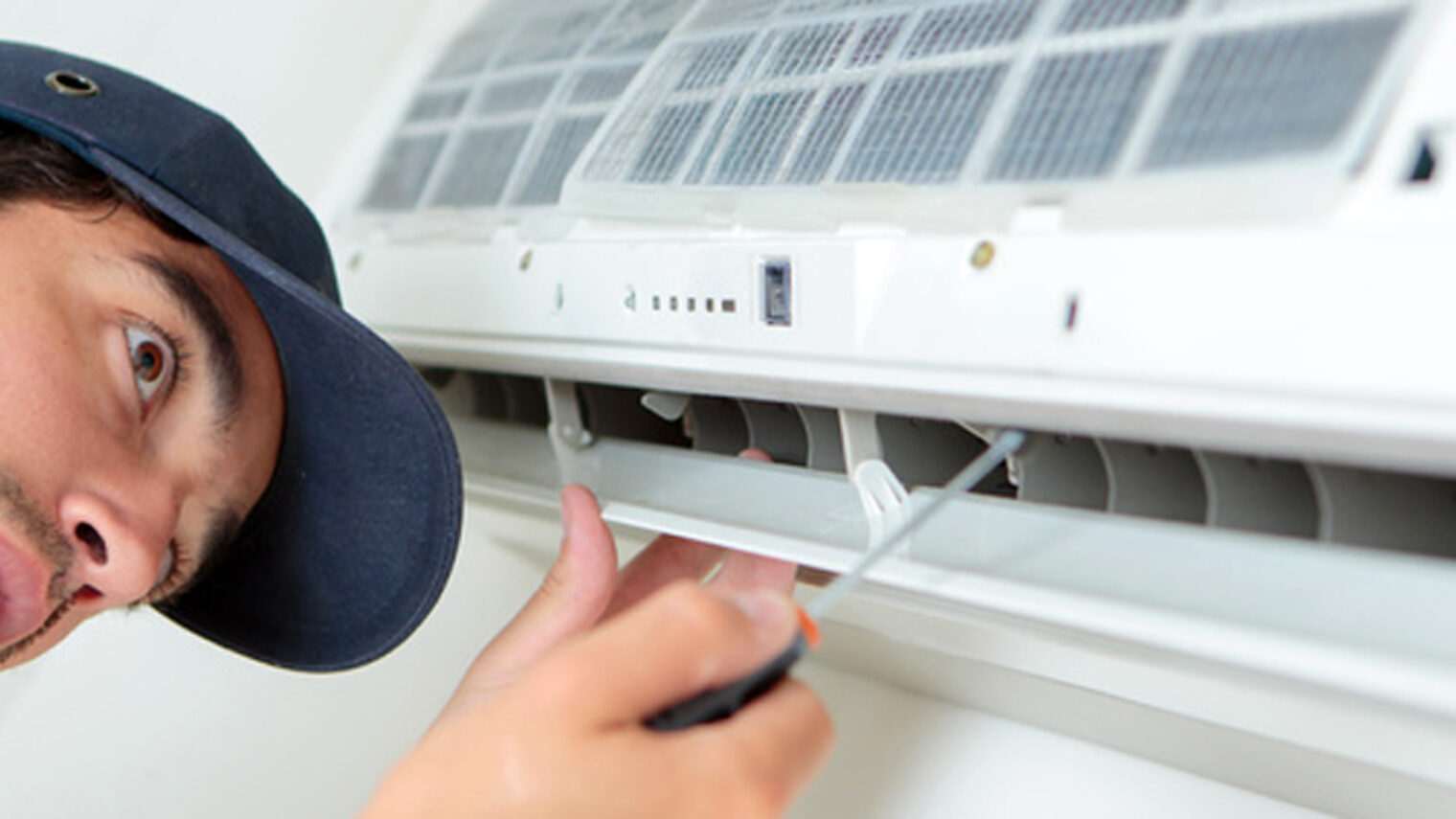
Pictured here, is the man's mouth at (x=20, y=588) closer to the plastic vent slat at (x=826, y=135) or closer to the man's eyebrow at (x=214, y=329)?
the man's eyebrow at (x=214, y=329)

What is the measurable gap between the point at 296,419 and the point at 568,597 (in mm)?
239

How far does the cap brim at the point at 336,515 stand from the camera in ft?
3.05

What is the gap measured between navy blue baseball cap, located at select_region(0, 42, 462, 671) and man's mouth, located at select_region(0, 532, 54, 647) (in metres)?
0.20

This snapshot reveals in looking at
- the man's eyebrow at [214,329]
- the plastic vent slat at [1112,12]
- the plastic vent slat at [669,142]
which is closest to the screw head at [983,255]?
the plastic vent slat at [1112,12]

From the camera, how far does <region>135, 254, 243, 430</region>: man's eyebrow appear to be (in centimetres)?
88

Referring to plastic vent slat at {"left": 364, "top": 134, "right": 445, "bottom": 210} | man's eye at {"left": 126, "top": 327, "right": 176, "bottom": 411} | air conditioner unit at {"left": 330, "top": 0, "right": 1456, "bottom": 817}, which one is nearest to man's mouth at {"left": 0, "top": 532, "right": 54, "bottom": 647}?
man's eye at {"left": 126, "top": 327, "right": 176, "bottom": 411}

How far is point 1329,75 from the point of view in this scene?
23.0 inches

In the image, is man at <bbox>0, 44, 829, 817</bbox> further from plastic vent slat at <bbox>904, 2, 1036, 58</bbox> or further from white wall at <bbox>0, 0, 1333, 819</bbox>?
plastic vent slat at <bbox>904, 2, 1036, 58</bbox>

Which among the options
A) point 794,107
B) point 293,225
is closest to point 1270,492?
point 794,107

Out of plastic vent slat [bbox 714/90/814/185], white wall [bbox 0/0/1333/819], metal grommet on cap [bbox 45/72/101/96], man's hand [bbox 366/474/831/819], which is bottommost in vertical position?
white wall [bbox 0/0/1333/819]

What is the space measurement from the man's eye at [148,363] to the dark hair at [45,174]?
0.09 metres

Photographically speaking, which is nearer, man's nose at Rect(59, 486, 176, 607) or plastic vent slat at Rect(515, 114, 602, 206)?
man's nose at Rect(59, 486, 176, 607)

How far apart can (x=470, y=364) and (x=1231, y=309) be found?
0.62 meters

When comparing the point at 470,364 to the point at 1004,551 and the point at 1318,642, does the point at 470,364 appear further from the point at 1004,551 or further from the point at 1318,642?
the point at 1318,642
